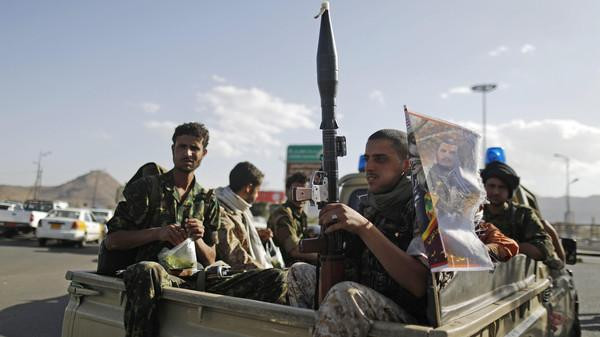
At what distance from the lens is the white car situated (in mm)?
16453

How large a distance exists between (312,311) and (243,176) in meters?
2.76

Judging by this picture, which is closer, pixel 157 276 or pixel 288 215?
pixel 157 276

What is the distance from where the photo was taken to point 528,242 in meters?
3.76

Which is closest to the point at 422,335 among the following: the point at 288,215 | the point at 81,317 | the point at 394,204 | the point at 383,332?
the point at 383,332

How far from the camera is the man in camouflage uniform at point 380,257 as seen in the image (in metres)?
1.73

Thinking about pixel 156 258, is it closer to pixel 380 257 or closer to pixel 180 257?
pixel 180 257

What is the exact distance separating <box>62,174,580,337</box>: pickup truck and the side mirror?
59.7 inches

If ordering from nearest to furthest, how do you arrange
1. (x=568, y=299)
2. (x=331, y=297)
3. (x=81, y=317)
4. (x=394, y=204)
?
1. (x=331, y=297)
2. (x=394, y=204)
3. (x=81, y=317)
4. (x=568, y=299)

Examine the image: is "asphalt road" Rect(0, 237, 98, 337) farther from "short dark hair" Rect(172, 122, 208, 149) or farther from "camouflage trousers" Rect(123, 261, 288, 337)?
"camouflage trousers" Rect(123, 261, 288, 337)

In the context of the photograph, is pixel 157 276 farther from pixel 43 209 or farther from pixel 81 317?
pixel 43 209

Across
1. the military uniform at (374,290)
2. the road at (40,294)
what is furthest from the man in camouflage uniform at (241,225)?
the road at (40,294)

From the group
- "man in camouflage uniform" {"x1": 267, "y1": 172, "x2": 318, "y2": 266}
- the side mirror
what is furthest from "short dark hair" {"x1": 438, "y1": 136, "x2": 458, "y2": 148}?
the side mirror

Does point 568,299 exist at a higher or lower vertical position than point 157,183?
lower

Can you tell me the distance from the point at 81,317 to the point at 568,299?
3775 mm
